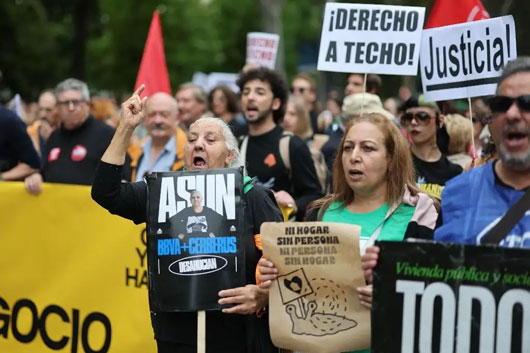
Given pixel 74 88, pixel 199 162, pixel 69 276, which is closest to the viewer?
pixel 199 162

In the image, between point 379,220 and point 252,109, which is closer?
point 379,220

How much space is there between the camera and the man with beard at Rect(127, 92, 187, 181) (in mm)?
8398

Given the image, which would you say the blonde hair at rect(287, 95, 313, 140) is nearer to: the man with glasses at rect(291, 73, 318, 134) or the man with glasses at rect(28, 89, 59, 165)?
the man with glasses at rect(291, 73, 318, 134)

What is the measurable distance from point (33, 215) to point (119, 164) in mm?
2983

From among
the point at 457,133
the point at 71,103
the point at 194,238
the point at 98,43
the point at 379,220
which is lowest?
the point at 194,238

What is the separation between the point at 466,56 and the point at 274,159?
1852mm

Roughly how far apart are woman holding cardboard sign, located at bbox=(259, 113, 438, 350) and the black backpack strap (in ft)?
Result: 2.43

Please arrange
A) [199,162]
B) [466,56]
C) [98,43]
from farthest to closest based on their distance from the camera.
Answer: [98,43] < [466,56] < [199,162]

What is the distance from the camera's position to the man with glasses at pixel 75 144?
27.0 ft

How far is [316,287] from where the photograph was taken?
4254 mm

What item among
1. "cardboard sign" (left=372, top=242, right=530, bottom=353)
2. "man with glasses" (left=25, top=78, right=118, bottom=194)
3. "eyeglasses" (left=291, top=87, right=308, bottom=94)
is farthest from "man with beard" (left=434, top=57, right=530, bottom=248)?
"eyeglasses" (left=291, top=87, right=308, bottom=94)

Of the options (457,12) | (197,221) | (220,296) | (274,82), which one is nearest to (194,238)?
(197,221)

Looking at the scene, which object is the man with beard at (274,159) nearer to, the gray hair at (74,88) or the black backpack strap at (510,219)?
the gray hair at (74,88)

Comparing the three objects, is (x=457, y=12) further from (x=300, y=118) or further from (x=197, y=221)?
(x=300, y=118)
